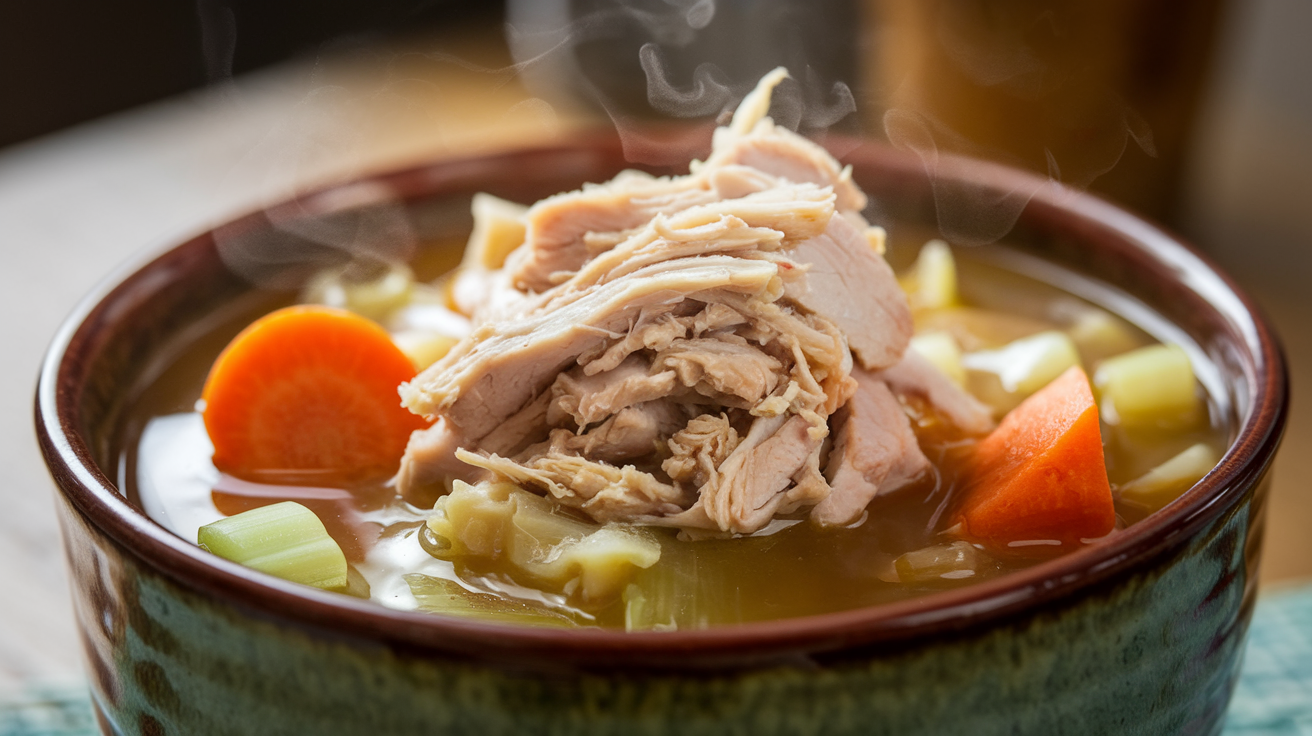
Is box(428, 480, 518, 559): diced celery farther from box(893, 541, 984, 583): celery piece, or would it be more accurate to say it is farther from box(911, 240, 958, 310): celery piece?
box(911, 240, 958, 310): celery piece

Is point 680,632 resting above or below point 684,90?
above

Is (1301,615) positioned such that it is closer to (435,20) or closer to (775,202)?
(775,202)

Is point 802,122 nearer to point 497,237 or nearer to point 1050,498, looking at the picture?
point 497,237

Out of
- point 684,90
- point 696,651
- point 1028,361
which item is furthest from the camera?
point 684,90

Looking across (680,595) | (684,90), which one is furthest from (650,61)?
(680,595)

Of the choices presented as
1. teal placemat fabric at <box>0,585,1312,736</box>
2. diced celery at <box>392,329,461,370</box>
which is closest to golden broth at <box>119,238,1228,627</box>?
diced celery at <box>392,329,461,370</box>

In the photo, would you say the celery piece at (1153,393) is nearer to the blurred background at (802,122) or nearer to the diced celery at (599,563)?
the blurred background at (802,122)

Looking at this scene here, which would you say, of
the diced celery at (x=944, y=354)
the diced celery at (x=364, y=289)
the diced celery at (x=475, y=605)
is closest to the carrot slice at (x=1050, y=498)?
the diced celery at (x=944, y=354)
